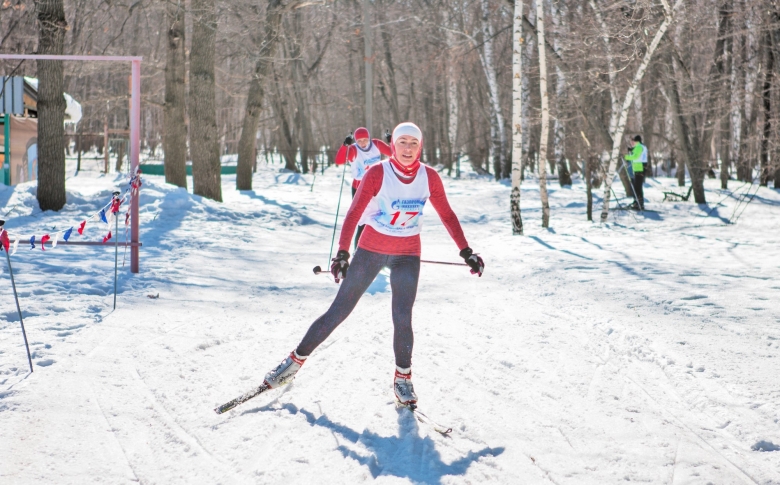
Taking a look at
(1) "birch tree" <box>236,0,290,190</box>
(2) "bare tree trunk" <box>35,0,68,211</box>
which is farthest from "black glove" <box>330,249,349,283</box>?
(1) "birch tree" <box>236,0,290,190</box>

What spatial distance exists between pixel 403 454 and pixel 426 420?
48 cm

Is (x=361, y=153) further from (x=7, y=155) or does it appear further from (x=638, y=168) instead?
(x=7, y=155)

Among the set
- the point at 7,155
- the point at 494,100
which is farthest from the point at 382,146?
the point at 494,100

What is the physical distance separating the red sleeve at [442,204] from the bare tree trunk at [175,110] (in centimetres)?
1508

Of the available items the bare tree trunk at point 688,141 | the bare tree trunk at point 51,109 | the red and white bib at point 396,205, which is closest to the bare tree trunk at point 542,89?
the bare tree trunk at point 688,141

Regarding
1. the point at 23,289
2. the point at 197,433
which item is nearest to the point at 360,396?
the point at 197,433

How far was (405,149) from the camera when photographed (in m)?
4.54

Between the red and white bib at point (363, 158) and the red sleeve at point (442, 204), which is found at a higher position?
the red and white bib at point (363, 158)

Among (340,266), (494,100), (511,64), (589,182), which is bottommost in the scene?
(340,266)

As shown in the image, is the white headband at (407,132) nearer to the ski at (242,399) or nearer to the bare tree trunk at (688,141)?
the ski at (242,399)

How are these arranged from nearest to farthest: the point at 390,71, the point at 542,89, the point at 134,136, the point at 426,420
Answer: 1. the point at 426,420
2. the point at 134,136
3. the point at 542,89
4. the point at 390,71

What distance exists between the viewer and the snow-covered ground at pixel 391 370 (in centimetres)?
367

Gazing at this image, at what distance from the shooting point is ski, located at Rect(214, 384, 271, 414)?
4355 mm

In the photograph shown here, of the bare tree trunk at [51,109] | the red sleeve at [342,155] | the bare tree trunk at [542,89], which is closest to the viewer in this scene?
the red sleeve at [342,155]
